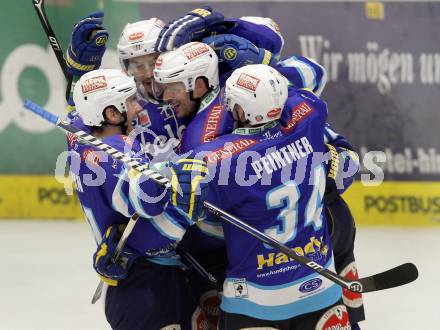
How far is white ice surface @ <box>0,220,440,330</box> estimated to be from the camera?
629cm

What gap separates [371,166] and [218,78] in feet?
10.7

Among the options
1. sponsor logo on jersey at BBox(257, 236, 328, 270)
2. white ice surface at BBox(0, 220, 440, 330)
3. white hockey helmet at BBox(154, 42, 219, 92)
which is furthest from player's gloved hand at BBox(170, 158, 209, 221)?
white ice surface at BBox(0, 220, 440, 330)

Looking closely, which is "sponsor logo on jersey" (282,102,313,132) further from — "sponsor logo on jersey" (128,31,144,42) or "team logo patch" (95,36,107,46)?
"team logo patch" (95,36,107,46)

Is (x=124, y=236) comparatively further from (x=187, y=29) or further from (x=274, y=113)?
(x=187, y=29)

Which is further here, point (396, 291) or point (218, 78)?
point (396, 291)

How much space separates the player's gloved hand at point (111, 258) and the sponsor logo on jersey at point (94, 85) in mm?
533

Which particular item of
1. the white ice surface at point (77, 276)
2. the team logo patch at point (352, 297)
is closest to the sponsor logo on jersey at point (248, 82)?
the team logo patch at point (352, 297)

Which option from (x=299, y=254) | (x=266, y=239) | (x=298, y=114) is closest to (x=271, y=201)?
(x=266, y=239)

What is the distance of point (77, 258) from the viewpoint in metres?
7.51

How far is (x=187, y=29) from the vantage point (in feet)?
15.8

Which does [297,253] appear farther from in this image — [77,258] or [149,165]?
[77,258]

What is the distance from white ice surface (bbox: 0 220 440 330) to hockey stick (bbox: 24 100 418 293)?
5.26 feet

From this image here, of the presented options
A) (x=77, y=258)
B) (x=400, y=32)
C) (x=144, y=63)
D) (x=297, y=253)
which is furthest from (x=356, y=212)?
(x=297, y=253)

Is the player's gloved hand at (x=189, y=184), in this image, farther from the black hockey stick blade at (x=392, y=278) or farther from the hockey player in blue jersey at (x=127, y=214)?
the black hockey stick blade at (x=392, y=278)
